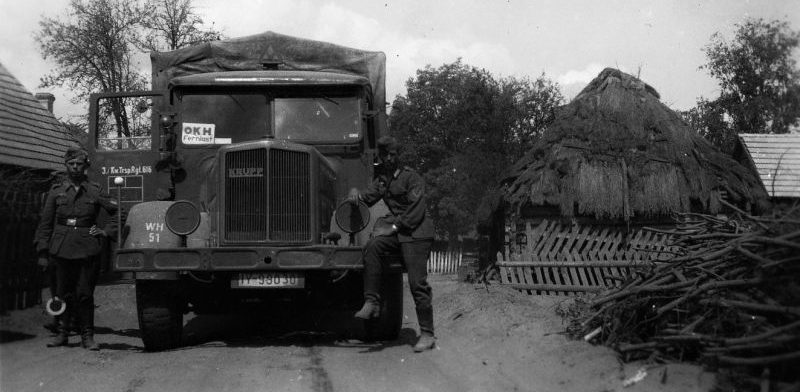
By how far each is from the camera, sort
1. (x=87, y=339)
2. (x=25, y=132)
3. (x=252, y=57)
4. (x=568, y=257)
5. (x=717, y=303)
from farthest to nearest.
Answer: (x=568, y=257), (x=25, y=132), (x=252, y=57), (x=87, y=339), (x=717, y=303)

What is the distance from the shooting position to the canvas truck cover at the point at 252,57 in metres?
10.4

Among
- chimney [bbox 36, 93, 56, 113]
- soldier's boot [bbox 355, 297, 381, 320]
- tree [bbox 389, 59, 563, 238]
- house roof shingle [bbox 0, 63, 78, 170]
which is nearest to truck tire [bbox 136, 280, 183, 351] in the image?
soldier's boot [bbox 355, 297, 381, 320]

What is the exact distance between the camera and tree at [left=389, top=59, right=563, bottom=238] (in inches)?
1522

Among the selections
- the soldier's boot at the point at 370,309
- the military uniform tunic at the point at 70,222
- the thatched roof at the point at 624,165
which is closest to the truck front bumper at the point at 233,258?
the soldier's boot at the point at 370,309

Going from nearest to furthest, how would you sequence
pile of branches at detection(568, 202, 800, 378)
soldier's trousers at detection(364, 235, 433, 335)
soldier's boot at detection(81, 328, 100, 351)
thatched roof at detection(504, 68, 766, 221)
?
1. pile of branches at detection(568, 202, 800, 378)
2. soldier's trousers at detection(364, 235, 433, 335)
3. soldier's boot at detection(81, 328, 100, 351)
4. thatched roof at detection(504, 68, 766, 221)

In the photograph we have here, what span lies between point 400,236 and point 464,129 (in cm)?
4020

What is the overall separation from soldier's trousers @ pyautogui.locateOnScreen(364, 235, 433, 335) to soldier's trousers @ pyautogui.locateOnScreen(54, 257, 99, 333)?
304 centimetres

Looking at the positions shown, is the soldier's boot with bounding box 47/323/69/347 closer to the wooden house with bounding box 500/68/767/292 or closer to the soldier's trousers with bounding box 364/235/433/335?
the soldier's trousers with bounding box 364/235/433/335

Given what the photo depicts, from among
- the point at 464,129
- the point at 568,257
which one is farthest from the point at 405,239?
the point at 464,129

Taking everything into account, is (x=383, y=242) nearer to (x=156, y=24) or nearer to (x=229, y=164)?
(x=229, y=164)

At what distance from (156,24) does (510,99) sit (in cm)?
2364

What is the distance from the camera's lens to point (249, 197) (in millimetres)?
7336

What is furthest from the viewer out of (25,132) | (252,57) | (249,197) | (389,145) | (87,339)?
(25,132)

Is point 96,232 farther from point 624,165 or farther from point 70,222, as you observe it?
point 624,165
